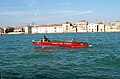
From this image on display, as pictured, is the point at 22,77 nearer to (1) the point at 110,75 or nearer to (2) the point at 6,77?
(2) the point at 6,77

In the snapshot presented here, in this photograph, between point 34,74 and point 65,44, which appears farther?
point 65,44

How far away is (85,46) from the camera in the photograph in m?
44.7

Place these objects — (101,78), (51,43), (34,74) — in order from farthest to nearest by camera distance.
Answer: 1. (51,43)
2. (34,74)
3. (101,78)

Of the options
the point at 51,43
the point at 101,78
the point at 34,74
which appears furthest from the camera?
the point at 51,43

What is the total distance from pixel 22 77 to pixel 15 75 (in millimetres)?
936

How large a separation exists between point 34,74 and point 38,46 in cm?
2649

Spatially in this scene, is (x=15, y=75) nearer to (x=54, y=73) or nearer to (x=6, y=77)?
(x=6, y=77)

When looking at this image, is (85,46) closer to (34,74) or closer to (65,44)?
(65,44)

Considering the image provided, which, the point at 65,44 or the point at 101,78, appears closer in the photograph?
the point at 101,78

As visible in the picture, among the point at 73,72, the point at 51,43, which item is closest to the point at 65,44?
the point at 51,43

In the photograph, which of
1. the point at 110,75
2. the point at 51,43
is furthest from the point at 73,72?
the point at 51,43

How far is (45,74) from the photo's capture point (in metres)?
18.5

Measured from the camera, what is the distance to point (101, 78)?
1691 centimetres

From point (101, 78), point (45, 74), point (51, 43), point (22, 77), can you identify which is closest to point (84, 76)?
point (101, 78)
